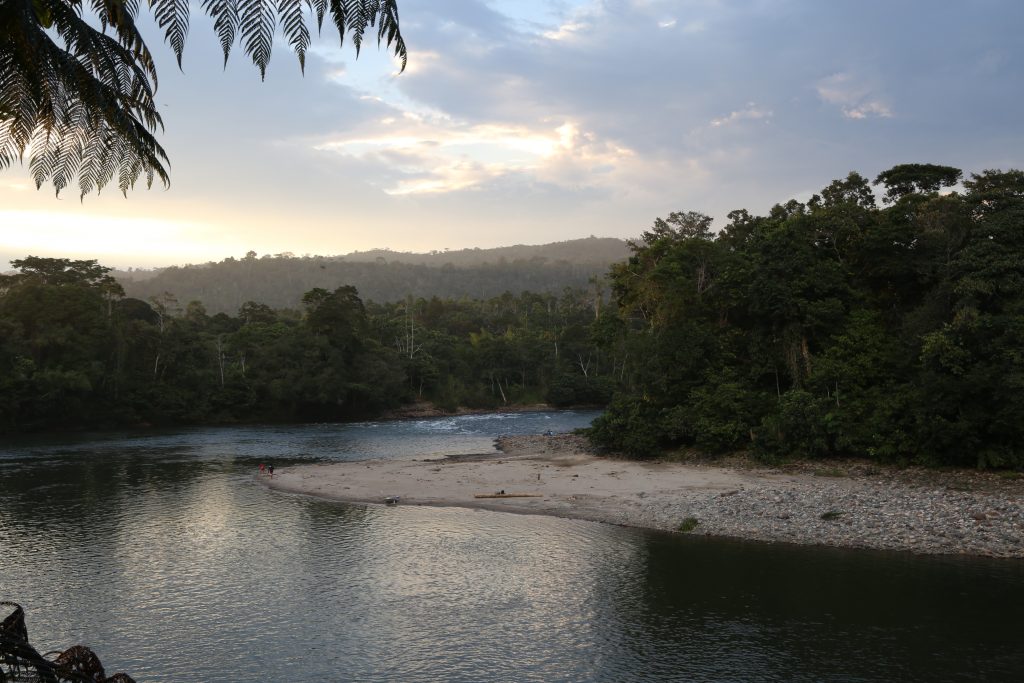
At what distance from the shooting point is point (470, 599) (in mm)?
21359

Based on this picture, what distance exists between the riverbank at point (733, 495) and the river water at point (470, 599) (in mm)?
1415

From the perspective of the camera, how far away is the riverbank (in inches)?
1041

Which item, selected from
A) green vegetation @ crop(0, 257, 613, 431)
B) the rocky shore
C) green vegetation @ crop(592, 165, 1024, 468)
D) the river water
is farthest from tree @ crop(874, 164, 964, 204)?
green vegetation @ crop(0, 257, 613, 431)

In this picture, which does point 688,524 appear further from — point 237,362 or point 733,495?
point 237,362

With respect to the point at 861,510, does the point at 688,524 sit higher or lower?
lower

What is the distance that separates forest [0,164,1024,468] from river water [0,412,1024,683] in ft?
43.7

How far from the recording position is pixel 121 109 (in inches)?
253

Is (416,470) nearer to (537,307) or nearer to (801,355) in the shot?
(801,355)

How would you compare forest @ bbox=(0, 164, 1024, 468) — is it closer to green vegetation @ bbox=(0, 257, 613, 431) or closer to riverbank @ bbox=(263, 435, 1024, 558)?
green vegetation @ bbox=(0, 257, 613, 431)

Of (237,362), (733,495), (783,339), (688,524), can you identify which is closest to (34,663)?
(688,524)

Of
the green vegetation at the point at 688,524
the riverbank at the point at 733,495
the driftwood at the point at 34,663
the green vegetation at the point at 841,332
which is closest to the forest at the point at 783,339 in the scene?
the green vegetation at the point at 841,332

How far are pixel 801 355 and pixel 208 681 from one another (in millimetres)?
37095

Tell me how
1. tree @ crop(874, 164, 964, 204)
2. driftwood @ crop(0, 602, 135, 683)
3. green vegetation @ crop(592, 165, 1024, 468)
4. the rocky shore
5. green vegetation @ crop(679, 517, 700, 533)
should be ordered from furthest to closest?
tree @ crop(874, 164, 964, 204), green vegetation @ crop(592, 165, 1024, 468), green vegetation @ crop(679, 517, 700, 533), the rocky shore, driftwood @ crop(0, 602, 135, 683)

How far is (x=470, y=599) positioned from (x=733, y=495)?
15982 millimetres
